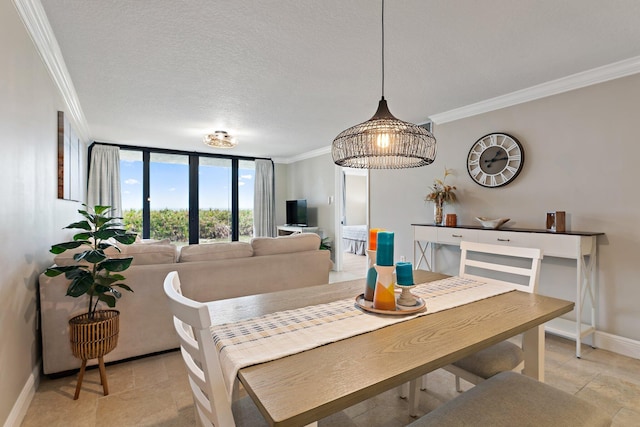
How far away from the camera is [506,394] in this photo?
3.83 ft

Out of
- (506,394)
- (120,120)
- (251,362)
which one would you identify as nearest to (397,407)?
(506,394)

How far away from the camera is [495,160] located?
338 cm

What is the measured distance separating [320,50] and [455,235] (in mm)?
2350

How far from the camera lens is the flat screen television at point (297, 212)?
645 centimetres

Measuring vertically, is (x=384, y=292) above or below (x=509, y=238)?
below

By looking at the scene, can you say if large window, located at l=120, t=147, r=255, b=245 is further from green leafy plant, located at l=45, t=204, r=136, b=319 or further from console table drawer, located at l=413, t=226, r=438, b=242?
console table drawer, located at l=413, t=226, r=438, b=242

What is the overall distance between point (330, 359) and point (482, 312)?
0.82 meters

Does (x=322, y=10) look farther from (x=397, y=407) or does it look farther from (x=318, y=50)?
(x=397, y=407)

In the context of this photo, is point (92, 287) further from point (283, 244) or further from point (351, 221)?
point (351, 221)

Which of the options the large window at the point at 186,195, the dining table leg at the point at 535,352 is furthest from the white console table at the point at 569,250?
the large window at the point at 186,195

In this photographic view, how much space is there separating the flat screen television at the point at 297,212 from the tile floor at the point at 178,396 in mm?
4197

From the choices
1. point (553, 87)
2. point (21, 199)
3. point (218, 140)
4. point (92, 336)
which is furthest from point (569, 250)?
point (218, 140)

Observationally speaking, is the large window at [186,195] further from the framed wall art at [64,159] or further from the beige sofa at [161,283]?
the beige sofa at [161,283]

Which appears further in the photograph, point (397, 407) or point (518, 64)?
point (518, 64)
